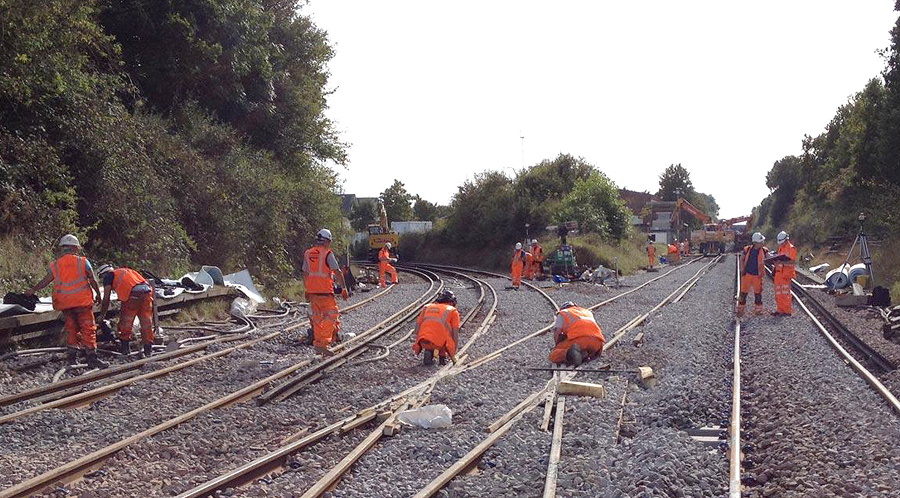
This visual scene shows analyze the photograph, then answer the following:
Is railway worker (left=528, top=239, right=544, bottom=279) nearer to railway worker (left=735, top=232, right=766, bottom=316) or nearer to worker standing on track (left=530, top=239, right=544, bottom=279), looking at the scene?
worker standing on track (left=530, top=239, right=544, bottom=279)

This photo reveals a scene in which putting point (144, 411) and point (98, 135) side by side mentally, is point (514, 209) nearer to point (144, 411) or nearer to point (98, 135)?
point (98, 135)

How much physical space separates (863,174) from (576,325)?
2890cm

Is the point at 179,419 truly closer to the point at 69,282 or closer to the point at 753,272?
the point at 69,282

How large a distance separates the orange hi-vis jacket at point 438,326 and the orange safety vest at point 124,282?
388cm

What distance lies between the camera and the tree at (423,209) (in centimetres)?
8212

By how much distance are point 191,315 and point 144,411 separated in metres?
Result: 6.45

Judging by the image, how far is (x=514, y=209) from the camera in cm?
4378

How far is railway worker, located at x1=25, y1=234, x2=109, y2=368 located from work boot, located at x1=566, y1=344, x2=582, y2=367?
5669 millimetres

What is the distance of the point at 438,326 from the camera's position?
9445 mm

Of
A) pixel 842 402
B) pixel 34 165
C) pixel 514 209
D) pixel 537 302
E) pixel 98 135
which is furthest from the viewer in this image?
pixel 514 209

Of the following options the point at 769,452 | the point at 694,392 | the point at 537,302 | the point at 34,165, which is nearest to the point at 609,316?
the point at 537,302

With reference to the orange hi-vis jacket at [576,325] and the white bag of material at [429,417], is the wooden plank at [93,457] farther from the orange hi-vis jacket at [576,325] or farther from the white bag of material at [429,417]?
the orange hi-vis jacket at [576,325]

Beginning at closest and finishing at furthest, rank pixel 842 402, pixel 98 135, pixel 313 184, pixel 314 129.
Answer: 1. pixel 842 402
2. pixel 98 135
3. pixel 313 184
4. pixel 314 129

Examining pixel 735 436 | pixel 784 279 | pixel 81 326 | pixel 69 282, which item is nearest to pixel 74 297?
pixel 69 282
